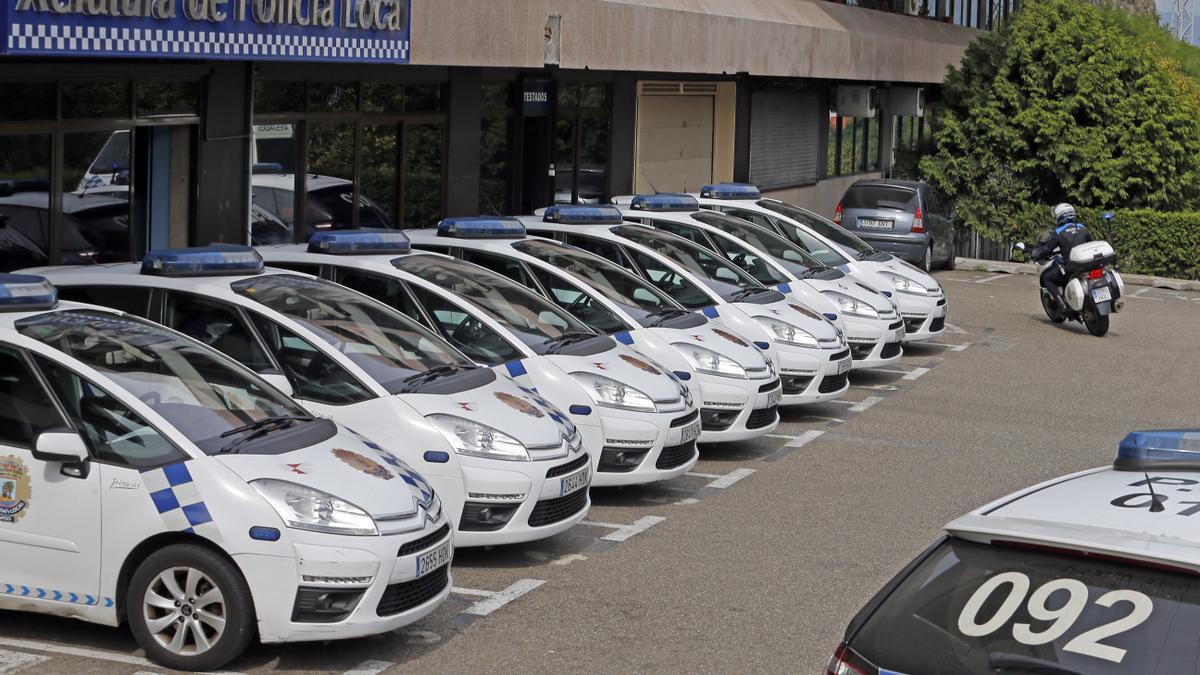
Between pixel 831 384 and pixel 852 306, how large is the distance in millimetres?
2078

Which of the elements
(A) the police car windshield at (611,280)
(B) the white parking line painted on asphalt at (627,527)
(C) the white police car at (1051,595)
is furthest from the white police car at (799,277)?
(C) the white police car at (1051,595)

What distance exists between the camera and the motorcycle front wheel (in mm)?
19636

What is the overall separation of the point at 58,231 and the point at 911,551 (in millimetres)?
7577

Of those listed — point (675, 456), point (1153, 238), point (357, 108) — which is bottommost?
point (675, 456)

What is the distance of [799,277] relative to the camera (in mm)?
15547

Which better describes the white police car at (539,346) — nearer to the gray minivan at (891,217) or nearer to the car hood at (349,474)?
the car hood at (349,474)

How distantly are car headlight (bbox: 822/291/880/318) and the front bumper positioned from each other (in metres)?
9.01

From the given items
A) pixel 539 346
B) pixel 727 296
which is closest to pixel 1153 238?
pixel 727 296

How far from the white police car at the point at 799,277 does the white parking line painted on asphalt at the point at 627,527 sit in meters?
5.29

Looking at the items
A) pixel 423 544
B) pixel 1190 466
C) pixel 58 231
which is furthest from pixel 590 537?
pixel 58 231

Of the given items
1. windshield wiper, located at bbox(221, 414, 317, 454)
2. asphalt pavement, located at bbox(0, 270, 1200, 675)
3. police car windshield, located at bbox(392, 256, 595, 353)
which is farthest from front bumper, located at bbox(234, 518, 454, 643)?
police car windshield, located at bbox(392, 256, 595, 353)

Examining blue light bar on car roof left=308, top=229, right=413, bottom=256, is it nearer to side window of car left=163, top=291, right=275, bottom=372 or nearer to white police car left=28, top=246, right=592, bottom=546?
white police car left=28, top=246, right=592, bottom=546

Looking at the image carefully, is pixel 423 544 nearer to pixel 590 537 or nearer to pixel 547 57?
pixel 590 537

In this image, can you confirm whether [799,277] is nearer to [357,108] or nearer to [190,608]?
[357,108]
